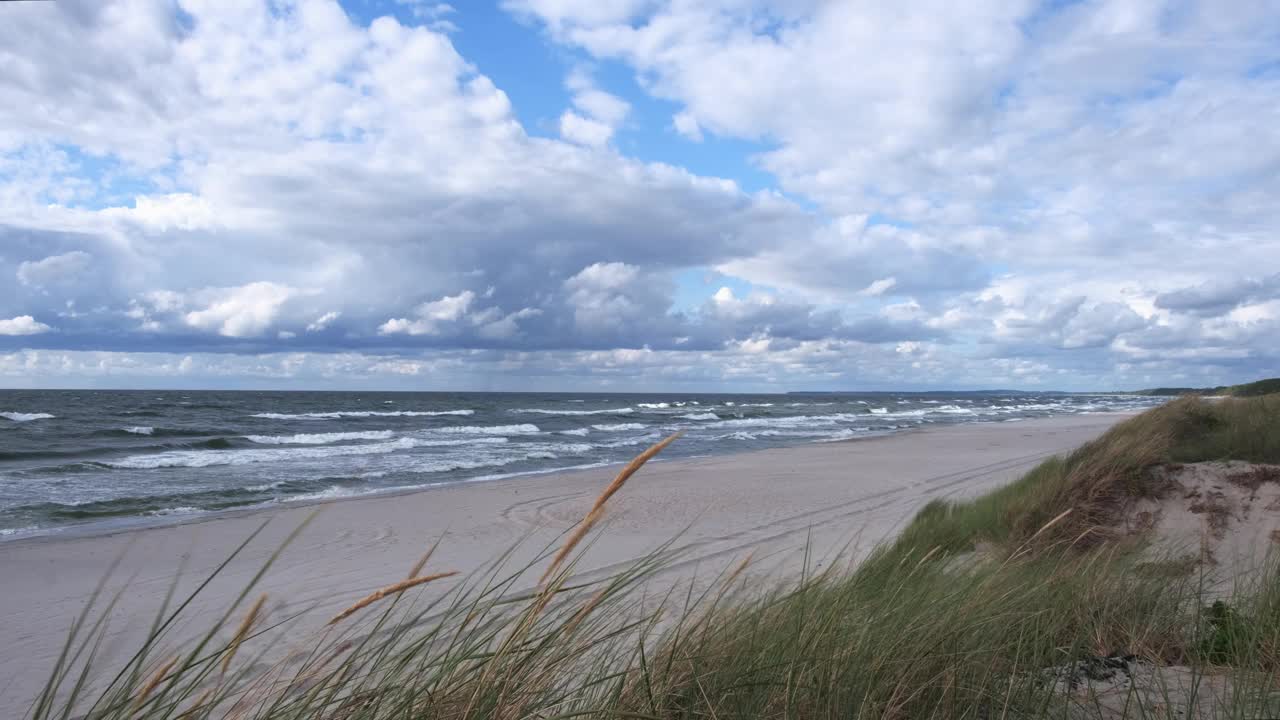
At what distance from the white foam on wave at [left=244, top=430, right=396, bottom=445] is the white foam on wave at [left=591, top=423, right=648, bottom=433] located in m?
10.7

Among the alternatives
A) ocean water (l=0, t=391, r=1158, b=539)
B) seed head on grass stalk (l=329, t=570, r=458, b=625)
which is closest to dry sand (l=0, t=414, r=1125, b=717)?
seed head on grass stalk (l=329, t=570, r=458, b=625)

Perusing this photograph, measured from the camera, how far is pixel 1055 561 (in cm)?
525

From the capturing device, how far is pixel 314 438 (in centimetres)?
3338

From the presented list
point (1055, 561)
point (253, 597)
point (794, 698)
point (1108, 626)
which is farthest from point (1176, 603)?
point (253, 597)

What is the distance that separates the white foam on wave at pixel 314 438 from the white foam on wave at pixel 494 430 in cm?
349

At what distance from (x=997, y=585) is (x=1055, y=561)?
5.52ft

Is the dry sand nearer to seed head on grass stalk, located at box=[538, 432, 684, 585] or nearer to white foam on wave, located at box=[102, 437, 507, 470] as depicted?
seed head on grass stalk, located at box=[538, 432, 684, 585]

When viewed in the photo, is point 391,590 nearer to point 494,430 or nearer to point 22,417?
point 494,430

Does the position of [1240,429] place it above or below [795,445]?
above

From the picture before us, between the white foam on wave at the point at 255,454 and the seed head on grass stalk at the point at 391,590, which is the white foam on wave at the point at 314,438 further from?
the seed head on grass stalk at the point at 391,590

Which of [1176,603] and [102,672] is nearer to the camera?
[1176,603]

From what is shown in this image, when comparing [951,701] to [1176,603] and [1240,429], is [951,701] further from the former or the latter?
[1240,429]

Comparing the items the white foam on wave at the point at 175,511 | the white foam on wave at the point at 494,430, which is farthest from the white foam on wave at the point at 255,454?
the white foam on wave at the point at 175,511

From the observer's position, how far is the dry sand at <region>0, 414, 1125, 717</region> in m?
7.88
